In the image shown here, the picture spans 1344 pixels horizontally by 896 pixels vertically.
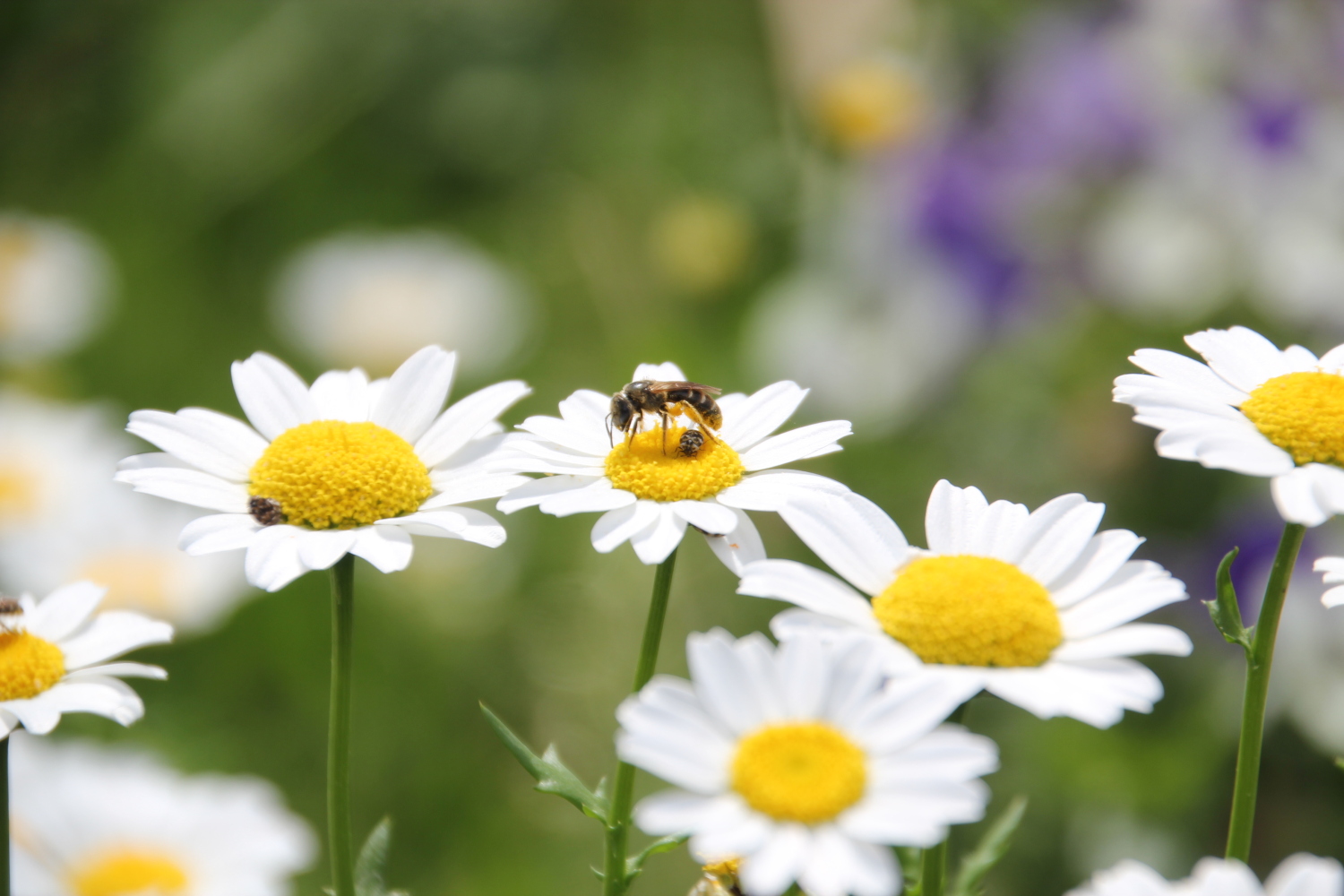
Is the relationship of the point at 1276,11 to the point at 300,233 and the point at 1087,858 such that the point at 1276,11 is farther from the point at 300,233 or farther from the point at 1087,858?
the point at 300,233

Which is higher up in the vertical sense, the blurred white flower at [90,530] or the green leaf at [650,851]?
the blurred white flower at [90,530]

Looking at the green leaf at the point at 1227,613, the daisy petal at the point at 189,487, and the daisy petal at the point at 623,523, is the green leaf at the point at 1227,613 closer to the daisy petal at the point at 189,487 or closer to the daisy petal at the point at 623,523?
the daisy petal at the point at 623,523

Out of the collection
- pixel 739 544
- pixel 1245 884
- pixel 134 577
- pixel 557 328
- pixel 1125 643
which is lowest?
pixel 1245 884

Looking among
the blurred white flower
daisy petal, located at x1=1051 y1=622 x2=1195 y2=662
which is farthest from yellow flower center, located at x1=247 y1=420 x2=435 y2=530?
the blurred white flower

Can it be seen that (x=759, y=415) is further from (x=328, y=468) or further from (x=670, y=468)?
(x=328, y=468)

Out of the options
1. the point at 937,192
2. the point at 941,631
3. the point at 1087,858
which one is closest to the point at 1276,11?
the point at 937,192

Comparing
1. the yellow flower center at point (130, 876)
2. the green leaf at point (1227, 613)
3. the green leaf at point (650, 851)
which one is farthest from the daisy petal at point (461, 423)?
the yellow flower center at point (130, 876)

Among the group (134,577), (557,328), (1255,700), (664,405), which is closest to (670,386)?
(664,405)
